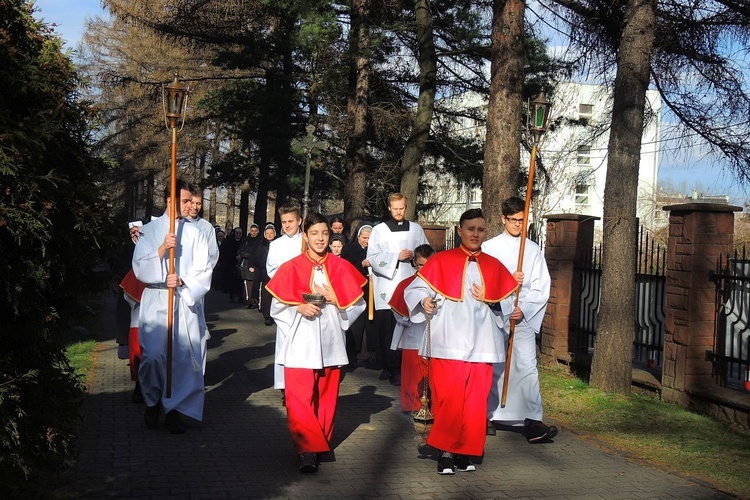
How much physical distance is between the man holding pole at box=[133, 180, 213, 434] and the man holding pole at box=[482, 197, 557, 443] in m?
2.59

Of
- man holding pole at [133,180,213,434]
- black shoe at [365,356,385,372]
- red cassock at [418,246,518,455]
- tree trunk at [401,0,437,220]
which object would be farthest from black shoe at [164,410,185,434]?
tree trunk at [401,0,437,220]

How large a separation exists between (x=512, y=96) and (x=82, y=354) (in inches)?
258

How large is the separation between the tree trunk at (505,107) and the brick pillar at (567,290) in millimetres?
815

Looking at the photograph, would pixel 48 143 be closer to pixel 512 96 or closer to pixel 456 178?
pixel 512 96

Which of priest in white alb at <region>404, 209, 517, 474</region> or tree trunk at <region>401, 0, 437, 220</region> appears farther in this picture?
tree trunk at <region>401, 0, 437, 220</region>

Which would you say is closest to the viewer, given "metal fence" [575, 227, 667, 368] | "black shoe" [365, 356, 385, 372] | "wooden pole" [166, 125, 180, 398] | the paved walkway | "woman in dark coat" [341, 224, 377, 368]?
the paved walkway

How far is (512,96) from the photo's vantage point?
39.6 feet

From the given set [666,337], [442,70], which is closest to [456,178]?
[442,70]

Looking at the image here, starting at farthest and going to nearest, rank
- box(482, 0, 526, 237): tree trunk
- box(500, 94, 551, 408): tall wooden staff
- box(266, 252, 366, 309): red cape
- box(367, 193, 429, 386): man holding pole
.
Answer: box(482, 0, 526, 237): tree trunk
box(367, 193, 429, 386): man holding pole
box(500, 94, 551, 408): tall wooden staff
box(266, 252, 366, 309): red cape

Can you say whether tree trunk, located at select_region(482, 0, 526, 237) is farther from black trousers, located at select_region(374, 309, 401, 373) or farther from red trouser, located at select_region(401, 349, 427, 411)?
red trouser, located at select_region(401, 349, 427, 411)

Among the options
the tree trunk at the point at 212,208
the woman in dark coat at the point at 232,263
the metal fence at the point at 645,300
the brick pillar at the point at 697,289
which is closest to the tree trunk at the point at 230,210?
the tree trunk at the point at 212,208

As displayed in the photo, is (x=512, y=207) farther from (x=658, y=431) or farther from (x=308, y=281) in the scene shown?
(x=658, y=431)

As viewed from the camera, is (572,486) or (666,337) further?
(666,337)

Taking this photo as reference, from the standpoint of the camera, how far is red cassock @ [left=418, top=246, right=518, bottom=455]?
22.5 feet
